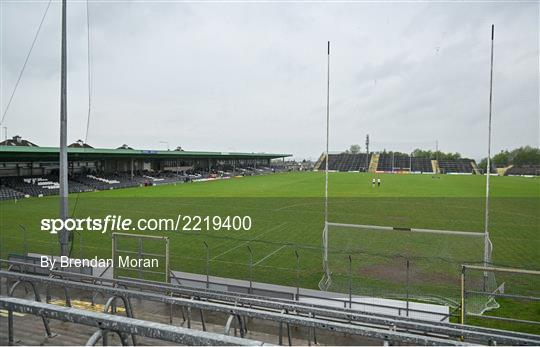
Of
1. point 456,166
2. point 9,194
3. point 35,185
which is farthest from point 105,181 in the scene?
point 456,166

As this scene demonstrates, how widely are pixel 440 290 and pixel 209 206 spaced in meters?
25.2

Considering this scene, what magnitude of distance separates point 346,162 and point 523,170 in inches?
2174

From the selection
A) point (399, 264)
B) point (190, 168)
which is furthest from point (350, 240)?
point (190, 168)

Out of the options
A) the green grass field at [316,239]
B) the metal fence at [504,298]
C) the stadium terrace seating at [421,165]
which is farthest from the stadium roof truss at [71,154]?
the stadium terrace seating at [421,165]

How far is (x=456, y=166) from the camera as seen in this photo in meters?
131

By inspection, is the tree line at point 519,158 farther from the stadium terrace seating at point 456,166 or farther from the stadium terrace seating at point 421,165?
the stadium terrace seating at point 421,165

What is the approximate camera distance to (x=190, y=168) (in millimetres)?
93000

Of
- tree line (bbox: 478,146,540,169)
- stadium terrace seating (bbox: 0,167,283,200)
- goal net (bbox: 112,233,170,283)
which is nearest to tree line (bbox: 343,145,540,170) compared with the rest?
tree line (bbox: 478,146,540,169)

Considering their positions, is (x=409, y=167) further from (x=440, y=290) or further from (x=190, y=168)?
(x=440, y=290)

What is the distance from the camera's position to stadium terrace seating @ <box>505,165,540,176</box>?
117625 mm

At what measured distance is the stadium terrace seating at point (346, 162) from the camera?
445 ft

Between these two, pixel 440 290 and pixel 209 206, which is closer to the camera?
pixel 440 290

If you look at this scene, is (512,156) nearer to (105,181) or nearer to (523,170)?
(523,170)

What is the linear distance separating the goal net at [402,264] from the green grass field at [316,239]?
0.15ft
